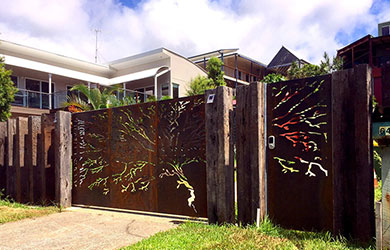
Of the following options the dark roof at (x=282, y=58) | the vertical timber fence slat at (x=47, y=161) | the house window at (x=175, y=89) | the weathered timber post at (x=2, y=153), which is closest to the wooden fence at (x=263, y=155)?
the vertical timber fence slat at (x=47, y=161)

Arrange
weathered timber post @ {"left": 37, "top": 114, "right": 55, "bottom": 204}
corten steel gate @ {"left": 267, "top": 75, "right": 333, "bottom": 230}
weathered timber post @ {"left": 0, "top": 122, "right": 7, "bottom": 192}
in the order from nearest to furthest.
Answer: corten steel gate @ {"left": 267, "top": 75, "right": 333, "bottom": 230}, weathered timber post @ {"left": 37, "top": 114, "right": 55, "bottom": 204}, weathered timber post @ {"left": 0, "top": 122, "right": 7, "bottom": 192}

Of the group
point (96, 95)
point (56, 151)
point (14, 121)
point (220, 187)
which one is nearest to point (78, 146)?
point (56, 151)

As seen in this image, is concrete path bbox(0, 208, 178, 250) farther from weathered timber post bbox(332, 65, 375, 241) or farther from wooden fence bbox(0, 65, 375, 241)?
weathered timber post bbox(332, 65, 375, 241)

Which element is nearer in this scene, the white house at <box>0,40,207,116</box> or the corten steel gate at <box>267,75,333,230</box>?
the corten steel gate at <box>267,75,333,230</box>

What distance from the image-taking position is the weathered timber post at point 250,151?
4074 millimetres

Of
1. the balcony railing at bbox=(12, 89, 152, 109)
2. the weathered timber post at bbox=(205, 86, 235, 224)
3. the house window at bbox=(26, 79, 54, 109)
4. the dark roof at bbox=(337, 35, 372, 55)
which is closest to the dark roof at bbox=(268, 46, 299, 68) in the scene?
the dark roof at bbox=(337, 35, 372, 55)

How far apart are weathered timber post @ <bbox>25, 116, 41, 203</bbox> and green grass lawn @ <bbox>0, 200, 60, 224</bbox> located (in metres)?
0.35

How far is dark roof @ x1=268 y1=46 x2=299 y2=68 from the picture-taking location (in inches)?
1224

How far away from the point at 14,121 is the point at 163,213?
4.28m

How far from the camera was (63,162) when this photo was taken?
20.7ft

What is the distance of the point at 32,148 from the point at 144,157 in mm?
2790

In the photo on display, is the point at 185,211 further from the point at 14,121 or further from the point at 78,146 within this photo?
the point at 14,121

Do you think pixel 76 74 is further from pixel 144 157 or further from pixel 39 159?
pixel 144 157

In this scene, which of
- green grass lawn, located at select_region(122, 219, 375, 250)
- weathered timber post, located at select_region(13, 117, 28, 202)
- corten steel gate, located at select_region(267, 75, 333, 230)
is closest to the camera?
green grass lawn, located at select_region(122, 219, 375, 250)
